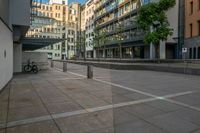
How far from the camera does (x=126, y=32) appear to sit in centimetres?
4641

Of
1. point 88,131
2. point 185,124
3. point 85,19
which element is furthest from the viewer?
point 85,19

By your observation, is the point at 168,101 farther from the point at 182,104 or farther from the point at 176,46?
the point at 176,46

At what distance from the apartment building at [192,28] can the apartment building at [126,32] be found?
10.4ft

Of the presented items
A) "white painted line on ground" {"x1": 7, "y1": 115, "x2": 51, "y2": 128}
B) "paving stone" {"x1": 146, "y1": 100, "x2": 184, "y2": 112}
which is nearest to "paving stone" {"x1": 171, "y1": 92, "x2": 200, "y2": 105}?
"paving stone" {"x1": 146, "y1": 100, "x2": 184, "y2": 112}

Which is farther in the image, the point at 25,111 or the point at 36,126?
the point at 25,111

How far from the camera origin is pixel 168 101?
759 centimetres

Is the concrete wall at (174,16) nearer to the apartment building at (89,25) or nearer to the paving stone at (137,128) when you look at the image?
the apartment building at (89,25)

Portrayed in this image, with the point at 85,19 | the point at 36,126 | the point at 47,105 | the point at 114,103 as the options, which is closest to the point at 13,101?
the point at 47,105

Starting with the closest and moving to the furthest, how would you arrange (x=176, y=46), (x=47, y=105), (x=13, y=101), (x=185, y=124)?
(x=185, y=124) < (x=47, y=105) < (x=13, y=101) < (x=176, y=46)

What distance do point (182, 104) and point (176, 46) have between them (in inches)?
1379

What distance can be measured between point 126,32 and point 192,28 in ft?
49.0

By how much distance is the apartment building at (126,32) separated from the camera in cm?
3988

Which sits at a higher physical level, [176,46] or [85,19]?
[85,19]

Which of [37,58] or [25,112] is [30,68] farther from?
[25,112]
